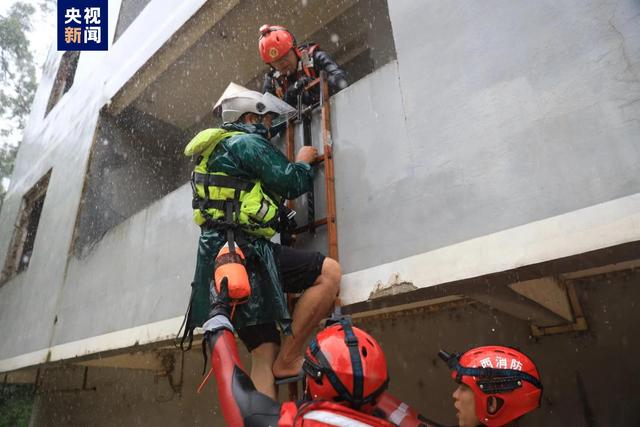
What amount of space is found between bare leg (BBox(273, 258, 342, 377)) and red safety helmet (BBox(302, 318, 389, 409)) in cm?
82

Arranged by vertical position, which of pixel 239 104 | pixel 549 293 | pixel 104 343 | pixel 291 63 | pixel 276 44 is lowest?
pixel 549 293

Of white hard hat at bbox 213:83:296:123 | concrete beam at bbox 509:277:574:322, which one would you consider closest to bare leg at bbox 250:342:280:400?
concrete beam at bbox 509:277:574:322

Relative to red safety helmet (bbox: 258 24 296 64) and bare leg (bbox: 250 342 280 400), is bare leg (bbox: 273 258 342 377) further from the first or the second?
red safety helmet (bbox: 258 24 296 64)

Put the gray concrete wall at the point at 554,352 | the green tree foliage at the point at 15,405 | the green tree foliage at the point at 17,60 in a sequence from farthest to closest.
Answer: the green tree foliage at the point at 17,60 < the green tree foliage at the point at 15,405 < the gray concrete wall at the point at 554,352

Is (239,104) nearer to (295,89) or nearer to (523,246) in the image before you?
(295,89)

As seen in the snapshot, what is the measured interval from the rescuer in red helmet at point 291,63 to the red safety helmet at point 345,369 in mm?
2437

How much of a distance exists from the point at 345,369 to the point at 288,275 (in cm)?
114

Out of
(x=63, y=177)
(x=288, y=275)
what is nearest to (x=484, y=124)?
(x=288, y=275)

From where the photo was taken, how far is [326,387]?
1.94 meters

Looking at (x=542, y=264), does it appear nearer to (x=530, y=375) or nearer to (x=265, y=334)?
(x=530, y=375)

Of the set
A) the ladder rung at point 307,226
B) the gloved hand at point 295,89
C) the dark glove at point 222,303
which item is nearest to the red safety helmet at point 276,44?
the gloved hand at point 295,89

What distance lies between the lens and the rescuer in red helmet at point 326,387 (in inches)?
71.4

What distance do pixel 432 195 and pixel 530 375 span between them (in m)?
1.09

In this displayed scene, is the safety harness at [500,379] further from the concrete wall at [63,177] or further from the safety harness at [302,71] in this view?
the concrete wall at [63,177]
